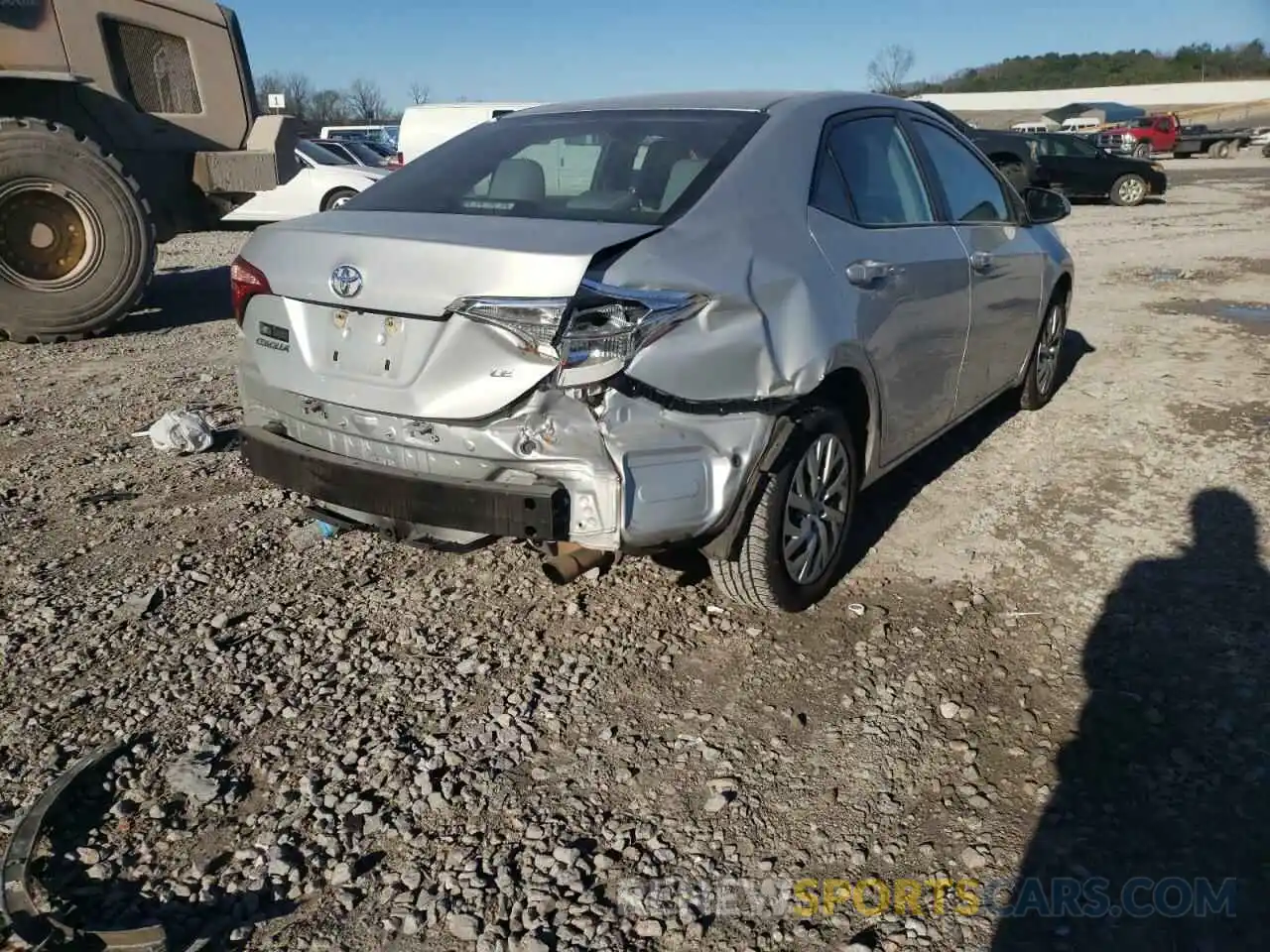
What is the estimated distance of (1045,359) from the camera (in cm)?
555

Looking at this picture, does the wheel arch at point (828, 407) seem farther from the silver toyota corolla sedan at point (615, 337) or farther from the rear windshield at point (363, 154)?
the rear windshield at point (363, 154)

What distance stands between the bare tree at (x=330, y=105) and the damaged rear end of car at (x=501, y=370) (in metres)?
65.3

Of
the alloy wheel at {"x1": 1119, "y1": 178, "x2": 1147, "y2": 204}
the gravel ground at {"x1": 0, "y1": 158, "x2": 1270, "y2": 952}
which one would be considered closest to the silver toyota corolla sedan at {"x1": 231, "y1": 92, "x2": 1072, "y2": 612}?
the gravel ground at {"x1": 0, "y1": 158, "x2": 1270, "y2": 952}

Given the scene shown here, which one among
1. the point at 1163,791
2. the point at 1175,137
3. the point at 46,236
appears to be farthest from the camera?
the point at 1175,137

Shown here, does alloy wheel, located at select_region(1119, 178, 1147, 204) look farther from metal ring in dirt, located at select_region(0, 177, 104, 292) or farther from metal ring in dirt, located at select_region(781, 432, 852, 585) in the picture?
metal ring in dirt, located at select_region(781, 432, 852, 585)

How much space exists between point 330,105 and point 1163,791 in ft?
246

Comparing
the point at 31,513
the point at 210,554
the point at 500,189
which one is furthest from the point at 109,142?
the point at 500,189

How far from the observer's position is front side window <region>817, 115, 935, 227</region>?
342 cm

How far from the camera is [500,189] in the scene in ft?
10.3

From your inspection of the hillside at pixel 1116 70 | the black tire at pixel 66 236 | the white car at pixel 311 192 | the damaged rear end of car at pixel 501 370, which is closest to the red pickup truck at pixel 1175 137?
the white car at pixel 311 192

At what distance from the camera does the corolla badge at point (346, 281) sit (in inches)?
106

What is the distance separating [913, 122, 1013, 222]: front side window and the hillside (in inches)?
3146

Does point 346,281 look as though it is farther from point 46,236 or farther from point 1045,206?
point 46,236

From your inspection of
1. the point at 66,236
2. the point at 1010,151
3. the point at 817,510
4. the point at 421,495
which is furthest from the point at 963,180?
the point at 1010,151
